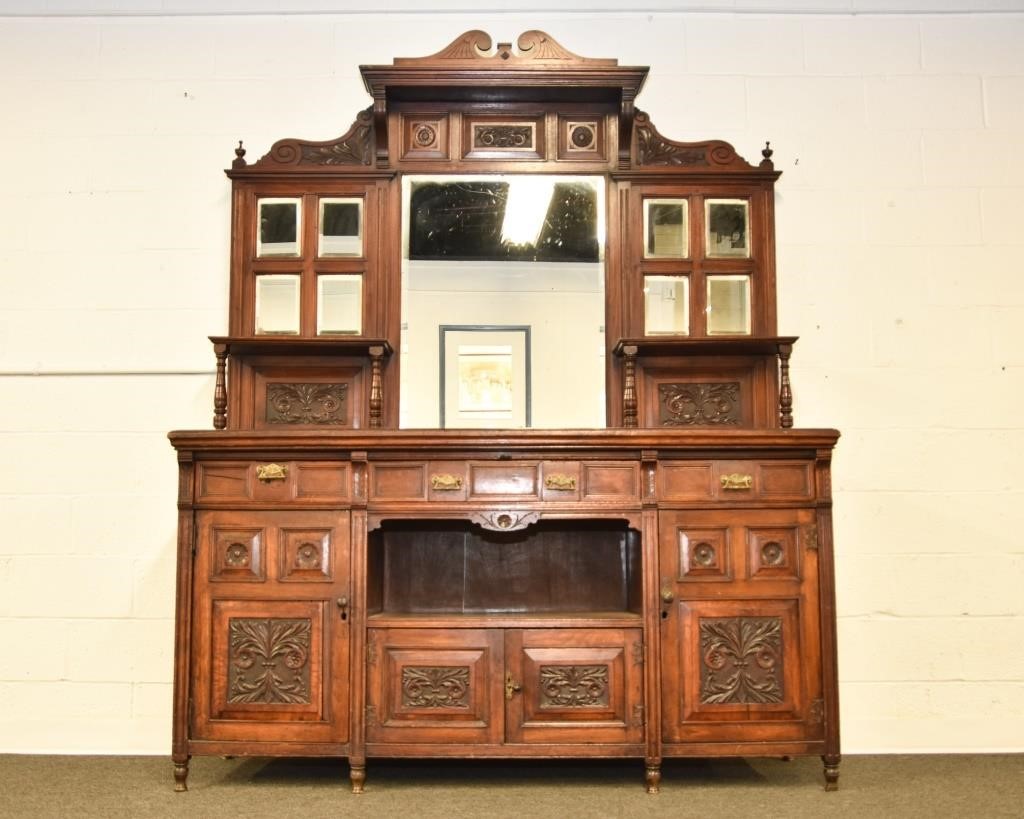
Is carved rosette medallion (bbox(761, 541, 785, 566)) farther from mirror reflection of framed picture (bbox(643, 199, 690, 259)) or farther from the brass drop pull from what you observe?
mirror reflection of framed picture (bbox(643, 199, 690, 259))

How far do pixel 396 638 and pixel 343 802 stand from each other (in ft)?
1.77

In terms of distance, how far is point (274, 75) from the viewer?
12.7 feet

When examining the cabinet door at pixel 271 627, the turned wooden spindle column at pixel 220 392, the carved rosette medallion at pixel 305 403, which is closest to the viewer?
the cabinet door at pixel 271 627

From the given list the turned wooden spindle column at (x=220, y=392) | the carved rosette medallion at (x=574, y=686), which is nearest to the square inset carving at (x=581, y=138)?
the turned wooden spindle column at (x=220, y=392)

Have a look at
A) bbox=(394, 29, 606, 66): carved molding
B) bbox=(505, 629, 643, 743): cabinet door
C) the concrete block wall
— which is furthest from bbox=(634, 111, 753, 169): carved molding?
bbox=(505, 629, 643, 743): cabinet door

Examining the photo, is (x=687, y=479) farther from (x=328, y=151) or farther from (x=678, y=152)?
(x=328, y=151)

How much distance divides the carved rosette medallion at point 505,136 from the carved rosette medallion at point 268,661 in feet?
6.70

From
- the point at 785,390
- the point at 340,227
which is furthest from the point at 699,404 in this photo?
the point at 340,227

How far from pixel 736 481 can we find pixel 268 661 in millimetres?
1653

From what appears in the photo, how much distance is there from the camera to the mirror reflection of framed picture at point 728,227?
145 inches

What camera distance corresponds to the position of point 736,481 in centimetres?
300

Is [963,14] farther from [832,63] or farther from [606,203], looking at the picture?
[606,203]

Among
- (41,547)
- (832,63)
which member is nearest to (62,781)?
(41,547)

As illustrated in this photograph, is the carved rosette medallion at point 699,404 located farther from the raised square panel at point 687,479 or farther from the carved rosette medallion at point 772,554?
the carved rosette medallion at point 772,554
